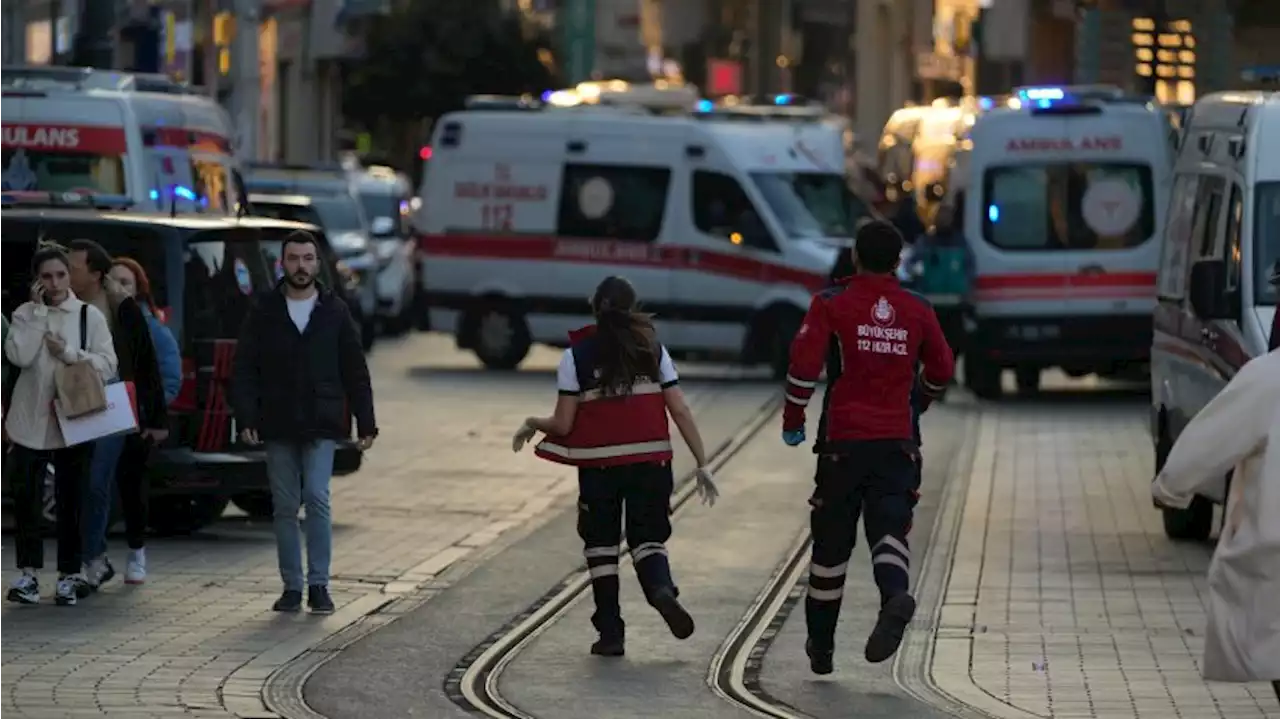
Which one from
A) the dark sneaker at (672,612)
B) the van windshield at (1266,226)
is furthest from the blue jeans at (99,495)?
the van windshield at (1266,226)

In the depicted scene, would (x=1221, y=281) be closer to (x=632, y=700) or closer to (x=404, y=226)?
(x=632, y=700)

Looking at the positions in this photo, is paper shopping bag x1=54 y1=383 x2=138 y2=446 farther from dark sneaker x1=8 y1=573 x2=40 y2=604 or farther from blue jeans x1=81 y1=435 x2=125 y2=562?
dark sneaker x1=8 y1=573 x2=40 y2=604

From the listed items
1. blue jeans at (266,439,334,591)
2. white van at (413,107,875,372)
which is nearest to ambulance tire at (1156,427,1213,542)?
blue jeans at (266,439,334,591)

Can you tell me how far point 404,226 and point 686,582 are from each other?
28.8 meters

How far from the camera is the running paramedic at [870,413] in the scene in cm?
1148

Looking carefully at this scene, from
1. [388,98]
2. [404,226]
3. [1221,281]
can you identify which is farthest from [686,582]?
[388,98]

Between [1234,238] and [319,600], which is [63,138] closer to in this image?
[1234,238]

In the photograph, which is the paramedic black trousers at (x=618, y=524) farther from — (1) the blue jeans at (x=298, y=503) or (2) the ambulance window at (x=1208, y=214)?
(2) the ambulance window at (x=1208, y=214)

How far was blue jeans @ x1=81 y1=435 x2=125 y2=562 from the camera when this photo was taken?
1379 cm

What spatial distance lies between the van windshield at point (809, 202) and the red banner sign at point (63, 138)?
9.00m

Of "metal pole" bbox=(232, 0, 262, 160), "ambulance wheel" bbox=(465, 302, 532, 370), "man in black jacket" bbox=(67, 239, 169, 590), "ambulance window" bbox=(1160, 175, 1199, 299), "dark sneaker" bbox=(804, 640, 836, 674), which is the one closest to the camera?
"dark sneaker" bbox=(804, 640, 836, 674)

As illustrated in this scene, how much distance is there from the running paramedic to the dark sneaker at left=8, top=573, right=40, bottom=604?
349 cm

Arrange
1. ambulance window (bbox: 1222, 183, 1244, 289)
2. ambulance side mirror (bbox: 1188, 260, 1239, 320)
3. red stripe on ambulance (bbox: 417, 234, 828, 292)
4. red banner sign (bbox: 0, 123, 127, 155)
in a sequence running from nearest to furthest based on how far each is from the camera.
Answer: ambulance side mirror (bbox: 1188, 260, 1239, 320) < ambulance window (bbox: 1222, 183, 1244, 289) < red banner sign (bbox: 0, 123, 127, 155) < red stripe on ambulance (bbox: 417, 234, 828, 292)

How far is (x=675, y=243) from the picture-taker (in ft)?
98.4
